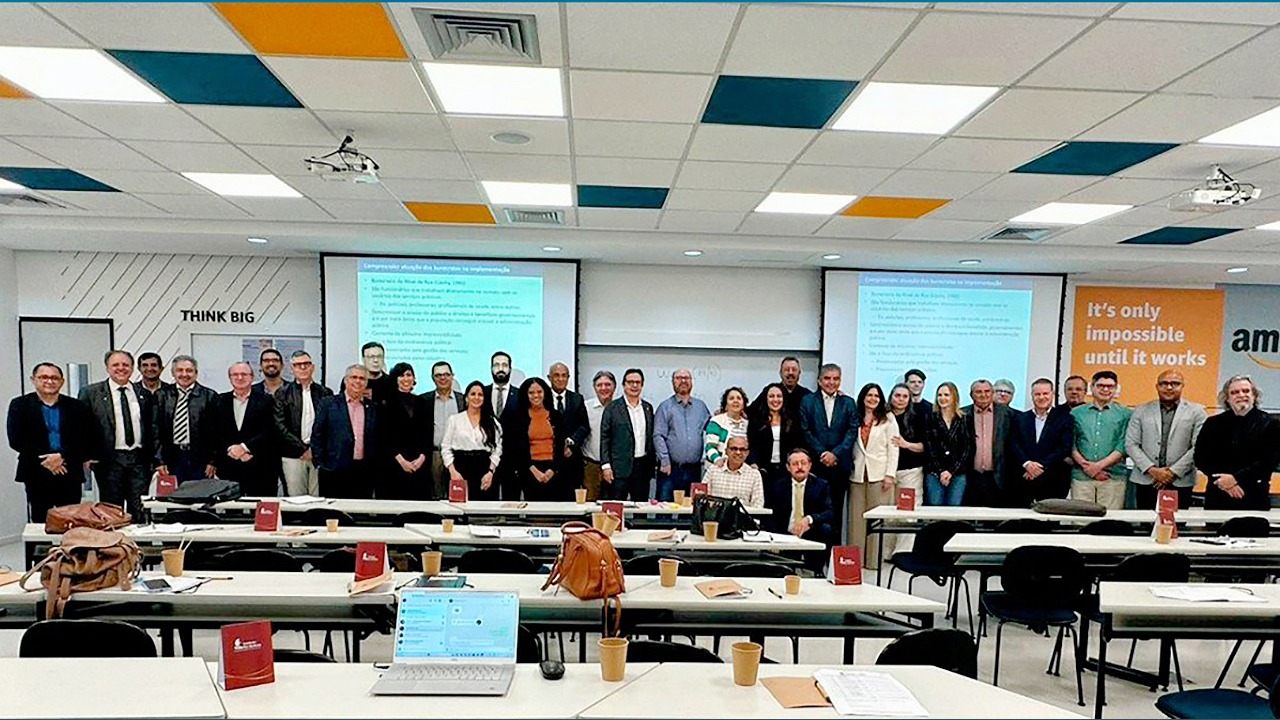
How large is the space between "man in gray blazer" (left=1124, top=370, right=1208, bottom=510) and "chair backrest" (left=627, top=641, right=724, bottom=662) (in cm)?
559

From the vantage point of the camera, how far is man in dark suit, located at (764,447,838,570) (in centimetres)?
505

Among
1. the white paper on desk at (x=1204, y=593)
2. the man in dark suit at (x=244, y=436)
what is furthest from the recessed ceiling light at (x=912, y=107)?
the man in dark suit at (x=244, y=436)

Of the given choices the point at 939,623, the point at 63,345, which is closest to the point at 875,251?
the point at 939,623

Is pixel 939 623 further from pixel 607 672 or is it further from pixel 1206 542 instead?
pixel 607 672

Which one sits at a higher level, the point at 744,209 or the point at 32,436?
the point at 744,209

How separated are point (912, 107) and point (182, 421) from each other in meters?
6.50

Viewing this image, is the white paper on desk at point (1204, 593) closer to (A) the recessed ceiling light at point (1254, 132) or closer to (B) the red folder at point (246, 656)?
(A) the recessed ceiling light at point (1254, 132)

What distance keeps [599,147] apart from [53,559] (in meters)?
3.29

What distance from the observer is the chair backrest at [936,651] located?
2.49m

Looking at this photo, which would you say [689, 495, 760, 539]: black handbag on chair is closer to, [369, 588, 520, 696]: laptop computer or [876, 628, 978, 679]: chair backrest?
[876, 628, 978, 679]: chair backrest

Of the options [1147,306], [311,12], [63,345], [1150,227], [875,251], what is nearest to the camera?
[311,12]

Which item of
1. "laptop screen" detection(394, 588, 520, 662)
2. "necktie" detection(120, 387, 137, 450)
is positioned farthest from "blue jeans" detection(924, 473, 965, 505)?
"necktie" detection(120, 387, 137, 450)

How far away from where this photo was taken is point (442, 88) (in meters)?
3.39

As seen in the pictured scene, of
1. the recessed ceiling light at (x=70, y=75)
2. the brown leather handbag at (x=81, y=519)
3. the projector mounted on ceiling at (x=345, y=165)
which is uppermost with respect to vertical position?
the recessed ceiling light at (x=70, y=75)
